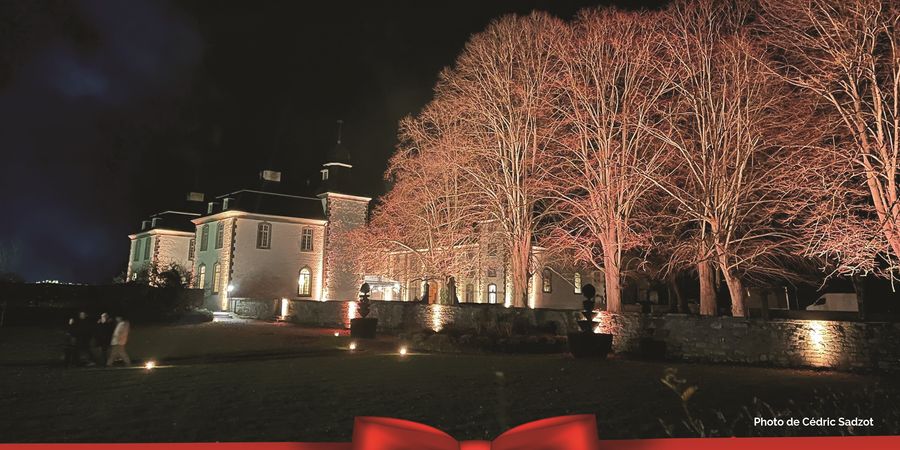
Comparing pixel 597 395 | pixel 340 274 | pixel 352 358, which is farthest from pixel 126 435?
pixel 340 274

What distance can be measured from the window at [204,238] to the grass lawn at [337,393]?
1194 inches

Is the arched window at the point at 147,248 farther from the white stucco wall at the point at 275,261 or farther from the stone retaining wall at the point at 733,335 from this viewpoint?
the stone retaining wall at the point at 733,335

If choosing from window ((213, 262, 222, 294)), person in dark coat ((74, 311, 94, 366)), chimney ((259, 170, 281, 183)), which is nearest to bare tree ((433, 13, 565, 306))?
person in dark coat ((74, 311, 94, 366))

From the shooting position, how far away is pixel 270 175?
52.1m

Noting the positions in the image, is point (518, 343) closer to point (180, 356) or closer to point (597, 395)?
point (597, 395)

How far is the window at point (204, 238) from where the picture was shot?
48034 millimetres

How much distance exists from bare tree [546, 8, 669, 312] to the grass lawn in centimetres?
714

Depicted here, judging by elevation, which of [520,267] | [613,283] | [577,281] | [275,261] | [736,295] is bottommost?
[736,295]

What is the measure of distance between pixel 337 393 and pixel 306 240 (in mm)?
39030

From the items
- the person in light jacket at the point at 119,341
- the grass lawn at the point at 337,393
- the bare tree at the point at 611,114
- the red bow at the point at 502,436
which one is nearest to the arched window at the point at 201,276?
the grass lawn at the point at 337,393

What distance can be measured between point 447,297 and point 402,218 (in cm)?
527

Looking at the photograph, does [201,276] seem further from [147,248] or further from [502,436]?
[502,436]

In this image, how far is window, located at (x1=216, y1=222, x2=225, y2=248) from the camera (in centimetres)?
4566

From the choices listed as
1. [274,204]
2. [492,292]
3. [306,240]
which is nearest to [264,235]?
[274,204]
